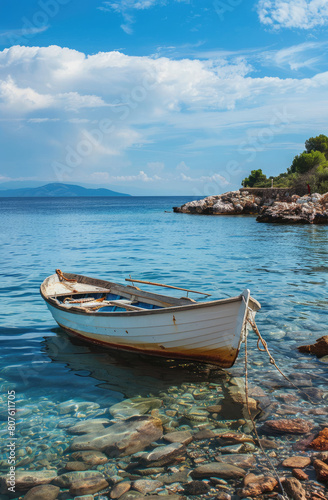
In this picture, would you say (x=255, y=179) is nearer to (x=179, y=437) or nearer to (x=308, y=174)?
(x=308, y=174)

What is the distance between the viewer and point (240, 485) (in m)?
5.03

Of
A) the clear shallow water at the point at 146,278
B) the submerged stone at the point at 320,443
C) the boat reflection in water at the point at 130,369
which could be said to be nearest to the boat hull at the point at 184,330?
the boat reflection in water at the point at 130,369

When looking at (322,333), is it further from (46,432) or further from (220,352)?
(46,432)

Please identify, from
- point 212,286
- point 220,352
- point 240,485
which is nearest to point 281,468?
point 240,485

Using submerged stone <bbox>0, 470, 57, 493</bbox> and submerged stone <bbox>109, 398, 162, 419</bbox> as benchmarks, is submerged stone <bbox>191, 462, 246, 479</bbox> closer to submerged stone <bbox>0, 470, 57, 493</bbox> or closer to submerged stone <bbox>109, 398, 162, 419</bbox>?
submerged stone <bbox>109, 398, 162, 419</bbox>

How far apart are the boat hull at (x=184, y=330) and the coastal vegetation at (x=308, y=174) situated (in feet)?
201

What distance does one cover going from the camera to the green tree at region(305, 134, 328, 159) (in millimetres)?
83944

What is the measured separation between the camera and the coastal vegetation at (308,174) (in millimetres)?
65938

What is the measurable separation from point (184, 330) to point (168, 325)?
1.18 ft

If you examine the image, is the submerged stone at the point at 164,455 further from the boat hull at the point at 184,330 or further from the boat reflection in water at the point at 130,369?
the boat hull at the point at 184,330

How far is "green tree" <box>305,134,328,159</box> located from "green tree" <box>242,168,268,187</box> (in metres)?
11.2

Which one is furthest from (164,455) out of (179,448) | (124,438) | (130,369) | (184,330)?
(130,369)

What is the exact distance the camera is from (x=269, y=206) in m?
63.3

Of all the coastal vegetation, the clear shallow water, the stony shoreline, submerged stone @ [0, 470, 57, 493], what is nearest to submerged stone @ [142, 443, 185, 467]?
the stony shoreline
